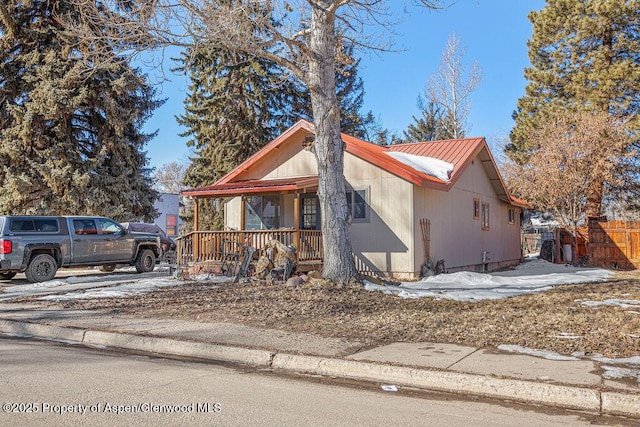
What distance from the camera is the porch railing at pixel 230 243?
1545cm

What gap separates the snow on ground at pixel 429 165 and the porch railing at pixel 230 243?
11.9 feet

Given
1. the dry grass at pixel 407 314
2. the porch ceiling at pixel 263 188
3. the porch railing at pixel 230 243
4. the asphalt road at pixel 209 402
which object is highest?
the porch ceiling at pixel 263 188

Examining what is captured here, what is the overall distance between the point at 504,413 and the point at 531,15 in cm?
3371

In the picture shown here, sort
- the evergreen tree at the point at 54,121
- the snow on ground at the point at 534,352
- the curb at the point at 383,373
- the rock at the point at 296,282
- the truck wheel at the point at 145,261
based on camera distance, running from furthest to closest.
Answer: the evergreen tree at the point at 54,121
the truck wheel at the point at 145,261
the rock at the point at 296,282
the snow on ground at the point at 534,352
the curb at the point at 383,373

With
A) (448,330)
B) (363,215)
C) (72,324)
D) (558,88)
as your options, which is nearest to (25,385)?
(72,324)

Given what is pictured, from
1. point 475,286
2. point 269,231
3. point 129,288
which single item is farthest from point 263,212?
point 475,286

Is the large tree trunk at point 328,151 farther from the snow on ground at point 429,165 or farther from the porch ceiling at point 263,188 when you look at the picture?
the snow on ground at point 429,165

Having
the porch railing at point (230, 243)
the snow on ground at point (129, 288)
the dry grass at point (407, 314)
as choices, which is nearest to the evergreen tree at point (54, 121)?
the porch railing at point (230, 243)

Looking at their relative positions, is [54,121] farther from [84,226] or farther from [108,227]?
[84,226]

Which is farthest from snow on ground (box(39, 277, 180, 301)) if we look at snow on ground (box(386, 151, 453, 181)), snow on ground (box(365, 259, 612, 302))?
snow on ground (box(386, 151, 453, 181))

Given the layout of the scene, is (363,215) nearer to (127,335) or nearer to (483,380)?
(127,335)

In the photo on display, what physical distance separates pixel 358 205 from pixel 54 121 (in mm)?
15607

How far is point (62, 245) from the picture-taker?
15172 millimetres

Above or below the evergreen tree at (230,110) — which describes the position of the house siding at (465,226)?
below
